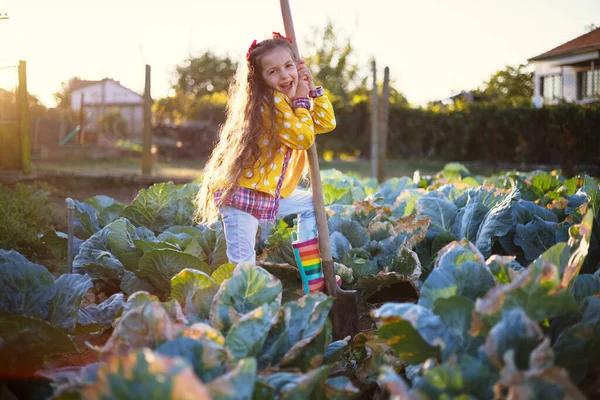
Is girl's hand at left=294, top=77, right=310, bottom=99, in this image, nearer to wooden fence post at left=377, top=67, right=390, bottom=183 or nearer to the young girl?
the young girl

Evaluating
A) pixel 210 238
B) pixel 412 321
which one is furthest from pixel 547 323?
pixel 210 238

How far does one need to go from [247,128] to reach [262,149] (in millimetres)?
114

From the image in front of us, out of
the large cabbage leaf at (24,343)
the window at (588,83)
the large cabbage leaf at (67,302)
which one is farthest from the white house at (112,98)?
the large cabbage leaf at (24,343)

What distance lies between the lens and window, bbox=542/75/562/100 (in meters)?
22.8

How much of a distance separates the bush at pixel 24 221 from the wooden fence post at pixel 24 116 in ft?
5.37

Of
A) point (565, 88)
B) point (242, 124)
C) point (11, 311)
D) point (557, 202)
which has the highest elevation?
point (565, 88)

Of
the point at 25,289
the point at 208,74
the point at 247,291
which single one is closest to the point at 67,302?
the point at 25,289

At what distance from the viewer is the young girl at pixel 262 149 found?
2.73m

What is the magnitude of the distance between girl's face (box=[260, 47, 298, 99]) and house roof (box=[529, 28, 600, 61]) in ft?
53.5

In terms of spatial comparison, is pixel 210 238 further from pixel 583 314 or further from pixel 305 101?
pixel 583 314

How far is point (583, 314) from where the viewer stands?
170 cm

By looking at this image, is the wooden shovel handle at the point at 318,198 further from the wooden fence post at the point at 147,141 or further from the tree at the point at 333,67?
the tree at the point at 333,67

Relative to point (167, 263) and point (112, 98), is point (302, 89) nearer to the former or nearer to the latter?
point (167, 263)

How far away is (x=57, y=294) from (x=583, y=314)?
1657mm
